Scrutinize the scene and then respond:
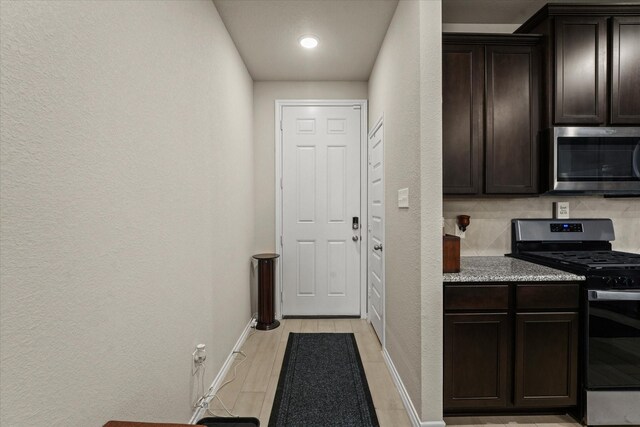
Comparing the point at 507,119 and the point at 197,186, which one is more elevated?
the point at 507,119

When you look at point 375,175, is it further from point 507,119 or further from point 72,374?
point 72,374

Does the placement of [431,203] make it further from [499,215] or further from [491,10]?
[491,10]

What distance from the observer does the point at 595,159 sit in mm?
2168

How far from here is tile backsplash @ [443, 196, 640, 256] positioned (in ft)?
8.22

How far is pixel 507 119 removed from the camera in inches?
86.1

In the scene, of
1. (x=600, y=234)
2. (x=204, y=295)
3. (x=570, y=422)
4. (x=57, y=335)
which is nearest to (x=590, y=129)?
Result: (x=600, y=234)

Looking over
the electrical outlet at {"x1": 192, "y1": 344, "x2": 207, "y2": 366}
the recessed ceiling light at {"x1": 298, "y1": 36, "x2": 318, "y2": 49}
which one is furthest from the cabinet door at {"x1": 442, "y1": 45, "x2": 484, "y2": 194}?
the electrical outlet at {"x1": 192, "y1": 344, "x2": 207, "y2": 366}

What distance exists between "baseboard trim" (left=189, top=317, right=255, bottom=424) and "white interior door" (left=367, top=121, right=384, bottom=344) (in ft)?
4.24

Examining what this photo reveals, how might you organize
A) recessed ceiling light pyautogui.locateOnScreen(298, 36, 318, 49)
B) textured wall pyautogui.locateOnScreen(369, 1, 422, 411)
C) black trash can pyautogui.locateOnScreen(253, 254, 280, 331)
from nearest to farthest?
1. textured wall pyautogui.locateOnScreen(369, 1, 422, 411)
2. recessed ceiling light pyautogui.locateOnScreen(298, 36, 318, 49)
3. black trash can pyautogui.locateOnScreen(253, 254, 280, 331)

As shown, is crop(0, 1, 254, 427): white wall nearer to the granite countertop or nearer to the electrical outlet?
the electrical outlet

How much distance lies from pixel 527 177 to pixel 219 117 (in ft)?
7.43

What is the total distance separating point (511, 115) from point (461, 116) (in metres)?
0.36

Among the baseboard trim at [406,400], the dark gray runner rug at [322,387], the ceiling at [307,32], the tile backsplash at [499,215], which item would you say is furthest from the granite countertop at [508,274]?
the ceiling at [307,32]

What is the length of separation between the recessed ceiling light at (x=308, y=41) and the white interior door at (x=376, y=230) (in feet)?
2.96
